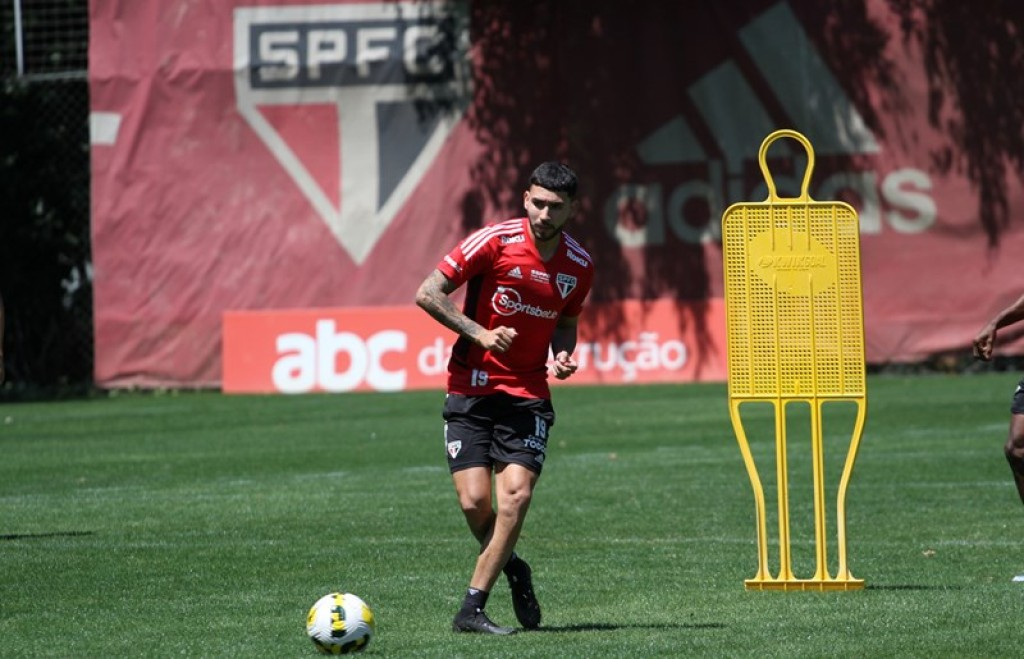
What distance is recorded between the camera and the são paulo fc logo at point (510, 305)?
861 cm

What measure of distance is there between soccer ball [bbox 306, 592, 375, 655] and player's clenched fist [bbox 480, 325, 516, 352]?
1.22m

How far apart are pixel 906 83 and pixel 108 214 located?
11425 mm

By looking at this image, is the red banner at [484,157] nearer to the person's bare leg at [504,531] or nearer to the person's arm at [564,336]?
the person's arm at [564,336]

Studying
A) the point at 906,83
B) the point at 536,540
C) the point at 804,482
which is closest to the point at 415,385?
the point at 906,83

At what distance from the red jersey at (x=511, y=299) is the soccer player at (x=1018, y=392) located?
2.57 m

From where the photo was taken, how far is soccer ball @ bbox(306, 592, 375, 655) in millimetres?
7607

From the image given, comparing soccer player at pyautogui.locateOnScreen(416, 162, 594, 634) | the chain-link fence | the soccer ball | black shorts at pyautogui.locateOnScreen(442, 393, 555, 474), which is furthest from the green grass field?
the chain-link fence

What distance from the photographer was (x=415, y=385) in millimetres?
26672

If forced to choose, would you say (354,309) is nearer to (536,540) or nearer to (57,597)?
(536,540)

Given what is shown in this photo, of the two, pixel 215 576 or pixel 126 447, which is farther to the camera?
pixel 126 447

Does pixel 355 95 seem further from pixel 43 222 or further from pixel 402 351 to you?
pixel 43 222

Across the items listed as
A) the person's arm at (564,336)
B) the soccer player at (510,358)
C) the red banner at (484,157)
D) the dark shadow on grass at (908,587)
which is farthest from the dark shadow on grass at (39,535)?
the red banner at (484,157)

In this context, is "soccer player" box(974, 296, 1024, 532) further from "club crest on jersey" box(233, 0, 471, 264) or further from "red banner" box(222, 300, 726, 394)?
"club crest on jersey" box(233, 0, 471, 264)

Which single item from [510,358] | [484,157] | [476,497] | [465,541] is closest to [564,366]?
[510,358]
